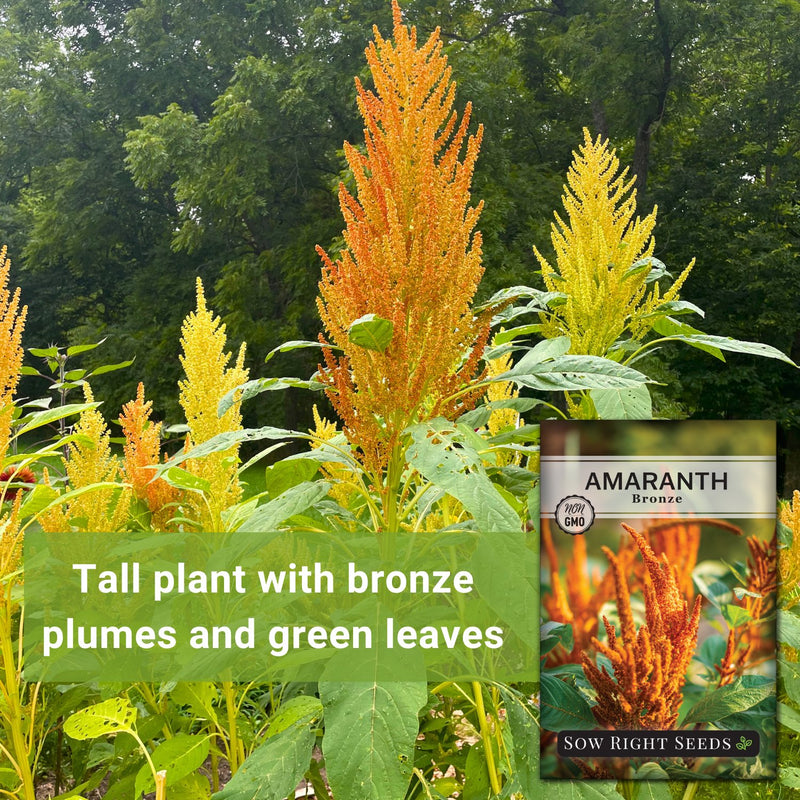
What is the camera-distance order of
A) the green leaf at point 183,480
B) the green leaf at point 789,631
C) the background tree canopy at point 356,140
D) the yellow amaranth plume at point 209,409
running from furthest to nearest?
the background tree canopy at point 356,140 < the yellow amaranth plume at point 209,409 < the green leaf at point 183,480 < the green leaf at point 789,631

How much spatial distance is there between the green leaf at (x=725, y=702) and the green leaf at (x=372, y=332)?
0.65 meters

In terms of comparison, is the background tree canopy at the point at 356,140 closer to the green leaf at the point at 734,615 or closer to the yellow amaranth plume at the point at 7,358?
the yellow amaranth plume at the point at 7,358

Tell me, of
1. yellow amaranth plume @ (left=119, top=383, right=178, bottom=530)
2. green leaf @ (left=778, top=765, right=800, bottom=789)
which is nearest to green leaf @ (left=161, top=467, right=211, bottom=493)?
yellow amaranth plume @ (left=119, top=383, right=178, bottom=530)

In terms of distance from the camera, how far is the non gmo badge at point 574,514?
3.40ft

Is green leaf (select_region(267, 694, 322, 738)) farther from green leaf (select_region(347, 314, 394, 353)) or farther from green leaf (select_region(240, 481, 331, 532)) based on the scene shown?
green leaf (select_region(347, 314, 394, 353))

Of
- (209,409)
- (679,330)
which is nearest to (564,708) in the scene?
(209,409)

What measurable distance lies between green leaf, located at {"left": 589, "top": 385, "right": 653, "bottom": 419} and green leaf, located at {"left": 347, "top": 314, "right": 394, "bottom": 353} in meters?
0.48

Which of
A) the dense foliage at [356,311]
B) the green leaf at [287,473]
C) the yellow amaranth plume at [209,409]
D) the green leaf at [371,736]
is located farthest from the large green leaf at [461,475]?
the yellow amaranth plume at [209,409]

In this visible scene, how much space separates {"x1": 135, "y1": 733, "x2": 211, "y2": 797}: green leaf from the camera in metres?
1.42

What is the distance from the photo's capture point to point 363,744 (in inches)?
40.2

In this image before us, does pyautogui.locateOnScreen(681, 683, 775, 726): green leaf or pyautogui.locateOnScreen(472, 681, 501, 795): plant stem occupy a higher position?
pyautogui.locateOnScreen(681, 683, 775, 726): green leaf

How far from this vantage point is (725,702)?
3.51 feet

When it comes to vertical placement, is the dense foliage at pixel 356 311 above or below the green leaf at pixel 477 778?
above

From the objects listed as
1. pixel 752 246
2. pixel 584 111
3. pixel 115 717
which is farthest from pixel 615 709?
pixel 584 111
